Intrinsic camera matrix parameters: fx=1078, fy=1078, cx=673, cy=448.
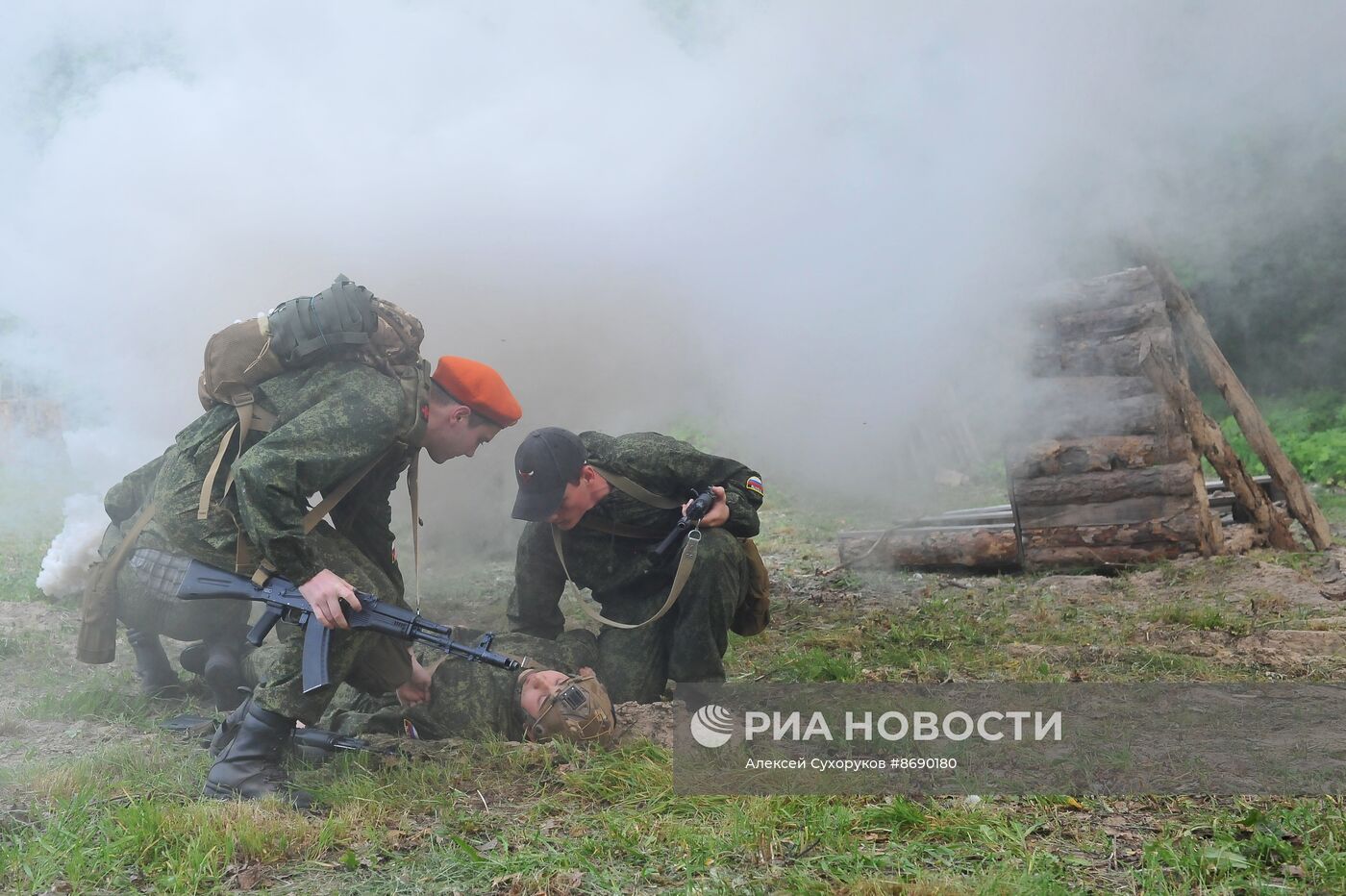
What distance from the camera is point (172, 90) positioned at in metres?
7.20

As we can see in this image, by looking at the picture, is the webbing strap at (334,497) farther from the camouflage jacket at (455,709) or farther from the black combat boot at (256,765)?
the camouflage jacket at (455,709)

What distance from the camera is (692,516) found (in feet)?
12.4

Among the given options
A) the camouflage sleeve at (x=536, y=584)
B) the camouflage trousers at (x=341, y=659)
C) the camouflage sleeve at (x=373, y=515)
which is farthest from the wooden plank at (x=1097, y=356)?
the camouflage trousers at (x=341, y=659)

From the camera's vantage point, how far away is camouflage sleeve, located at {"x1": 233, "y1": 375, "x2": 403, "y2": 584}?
2.92m

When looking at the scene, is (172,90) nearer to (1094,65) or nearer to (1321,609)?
(1094,65)

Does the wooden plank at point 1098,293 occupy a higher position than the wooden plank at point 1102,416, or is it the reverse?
the wooden plank at point 1098,293

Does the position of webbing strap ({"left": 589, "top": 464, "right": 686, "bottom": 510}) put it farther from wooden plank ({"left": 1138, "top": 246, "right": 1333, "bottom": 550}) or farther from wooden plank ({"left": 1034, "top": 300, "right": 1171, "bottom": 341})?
wooden plank ({"left": 1138, "top": 246, "right": 1333, "bottom": 550})

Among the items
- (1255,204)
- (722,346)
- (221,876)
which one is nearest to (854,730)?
(221,876)

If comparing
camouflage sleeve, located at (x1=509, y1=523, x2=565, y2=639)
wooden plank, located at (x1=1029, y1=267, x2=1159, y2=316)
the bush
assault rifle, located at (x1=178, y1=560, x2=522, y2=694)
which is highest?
the bush

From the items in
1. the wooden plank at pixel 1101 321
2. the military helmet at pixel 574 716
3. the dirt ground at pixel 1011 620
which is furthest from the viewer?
the wooden plank at pixel 1101 321

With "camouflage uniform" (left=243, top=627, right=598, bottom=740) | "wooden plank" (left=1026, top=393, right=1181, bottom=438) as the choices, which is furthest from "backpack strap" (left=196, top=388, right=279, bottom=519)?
"wooden plank" (left=1026, top=393, right=1181, bottom=438)

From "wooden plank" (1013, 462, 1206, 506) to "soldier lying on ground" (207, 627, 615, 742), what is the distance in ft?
12.1

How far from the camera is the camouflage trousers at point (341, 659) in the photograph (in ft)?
10.2

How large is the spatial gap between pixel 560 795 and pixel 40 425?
6.38m
